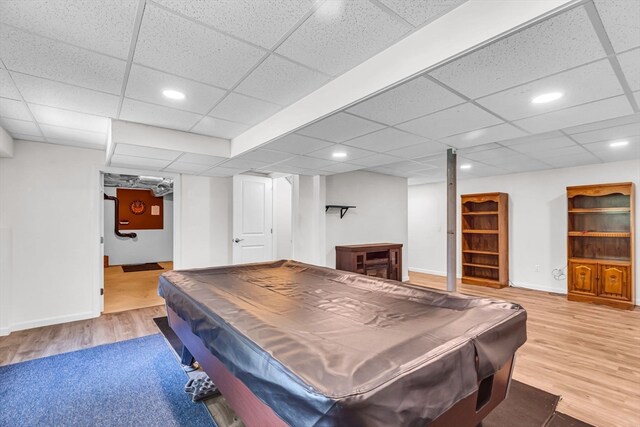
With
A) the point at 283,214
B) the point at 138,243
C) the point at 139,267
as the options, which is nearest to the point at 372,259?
the point at 283,214

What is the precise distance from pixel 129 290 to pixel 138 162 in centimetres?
285

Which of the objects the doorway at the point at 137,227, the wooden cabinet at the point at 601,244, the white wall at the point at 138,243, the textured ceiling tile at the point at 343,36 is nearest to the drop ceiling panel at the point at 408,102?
the textured ceiling tile at the point at 343,36

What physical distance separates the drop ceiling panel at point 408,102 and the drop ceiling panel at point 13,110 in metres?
2.87

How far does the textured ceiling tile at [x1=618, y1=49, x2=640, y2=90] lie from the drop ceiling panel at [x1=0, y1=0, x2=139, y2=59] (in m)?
2.49

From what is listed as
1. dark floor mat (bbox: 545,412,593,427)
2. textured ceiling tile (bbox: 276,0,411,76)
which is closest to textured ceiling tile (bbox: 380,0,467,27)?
textured ceiling tile (bbox: 276,0,411,76)

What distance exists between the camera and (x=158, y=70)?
2.04 metres

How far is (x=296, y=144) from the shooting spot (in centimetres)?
320

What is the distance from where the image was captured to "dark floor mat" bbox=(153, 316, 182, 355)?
3008mm

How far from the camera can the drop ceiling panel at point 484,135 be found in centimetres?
275

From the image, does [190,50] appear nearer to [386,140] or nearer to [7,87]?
[7,87]

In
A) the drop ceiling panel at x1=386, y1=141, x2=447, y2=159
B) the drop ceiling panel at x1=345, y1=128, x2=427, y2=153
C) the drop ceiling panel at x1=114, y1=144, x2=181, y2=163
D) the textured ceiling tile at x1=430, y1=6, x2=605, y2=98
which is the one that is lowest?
the drop ceiling panel at x1=114, y1=144, x2=181, y2=163

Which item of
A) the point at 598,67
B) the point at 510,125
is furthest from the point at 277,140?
the point at 598,67

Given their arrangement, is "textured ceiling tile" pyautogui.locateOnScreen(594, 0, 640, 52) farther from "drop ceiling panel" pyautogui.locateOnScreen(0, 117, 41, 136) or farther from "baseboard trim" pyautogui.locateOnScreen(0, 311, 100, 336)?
"baseboard trim" pyautogui.locateOnScreen(0, 311, 100, 336)

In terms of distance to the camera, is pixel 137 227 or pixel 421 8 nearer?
pixel 421 8
